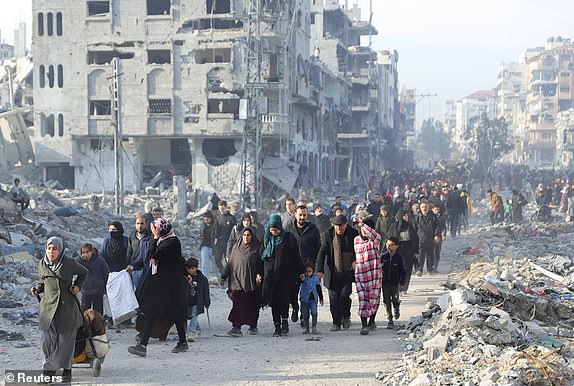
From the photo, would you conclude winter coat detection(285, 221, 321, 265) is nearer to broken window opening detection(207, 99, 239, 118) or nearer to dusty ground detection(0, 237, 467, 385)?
dusty ground detection(0, 237, 467, 385)

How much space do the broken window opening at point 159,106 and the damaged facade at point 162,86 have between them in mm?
53

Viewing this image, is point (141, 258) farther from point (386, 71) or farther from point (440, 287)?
point (386, 71)

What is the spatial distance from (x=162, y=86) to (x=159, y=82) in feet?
0.93

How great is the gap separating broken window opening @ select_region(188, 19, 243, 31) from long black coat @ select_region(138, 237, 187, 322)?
3457 cm

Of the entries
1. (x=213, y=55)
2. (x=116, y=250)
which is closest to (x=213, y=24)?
(x=213, y=55)

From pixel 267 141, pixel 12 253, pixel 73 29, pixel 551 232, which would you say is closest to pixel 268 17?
pixel 267 141

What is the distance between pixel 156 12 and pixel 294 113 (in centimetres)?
964

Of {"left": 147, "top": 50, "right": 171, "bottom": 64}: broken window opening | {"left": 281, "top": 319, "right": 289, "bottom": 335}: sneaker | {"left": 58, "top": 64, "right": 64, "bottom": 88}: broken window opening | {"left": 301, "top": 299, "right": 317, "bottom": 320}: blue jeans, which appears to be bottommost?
{"left": 281, "top": 319, "right": 289, "bottom": 335}: sneaker

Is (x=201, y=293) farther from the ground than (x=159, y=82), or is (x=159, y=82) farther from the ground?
(x=159, y=82)

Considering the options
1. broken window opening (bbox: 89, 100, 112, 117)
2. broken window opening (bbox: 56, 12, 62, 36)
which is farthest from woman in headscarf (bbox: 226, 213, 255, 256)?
broken window opening (bbox: 56, 12, 62, 36)

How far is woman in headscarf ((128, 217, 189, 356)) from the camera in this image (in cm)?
821

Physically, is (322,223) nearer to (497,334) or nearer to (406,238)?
(406,238)

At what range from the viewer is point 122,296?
8867mm

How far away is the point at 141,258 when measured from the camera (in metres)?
9.23
